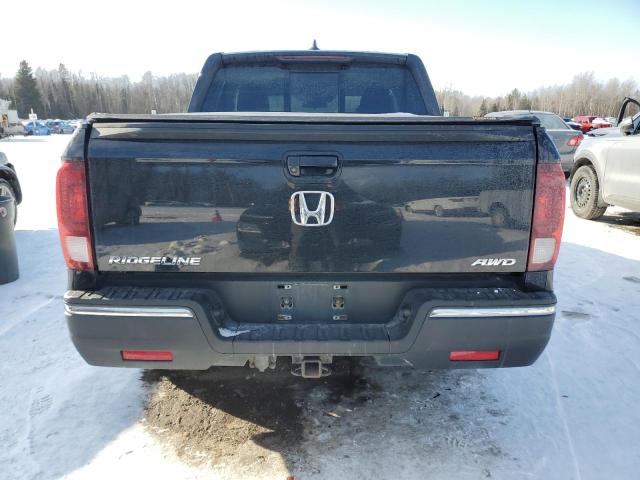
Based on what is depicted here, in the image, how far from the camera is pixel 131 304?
2.09 m

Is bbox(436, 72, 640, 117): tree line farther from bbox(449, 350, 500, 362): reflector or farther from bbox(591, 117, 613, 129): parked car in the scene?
bbox(449, 350, 500, 362): reflector

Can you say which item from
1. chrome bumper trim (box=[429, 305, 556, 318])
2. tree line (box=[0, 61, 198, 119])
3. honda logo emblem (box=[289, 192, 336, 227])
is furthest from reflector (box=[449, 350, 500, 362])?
tree line (box=[0, 61, 198, 119])

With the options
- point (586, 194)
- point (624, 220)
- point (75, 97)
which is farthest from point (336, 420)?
Result: point (75, 97)

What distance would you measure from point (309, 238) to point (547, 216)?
115cm

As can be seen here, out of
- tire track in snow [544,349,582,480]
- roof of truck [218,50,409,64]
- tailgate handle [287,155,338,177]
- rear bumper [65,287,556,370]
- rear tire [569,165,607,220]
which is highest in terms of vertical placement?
roof of truck [218,50,409,64]

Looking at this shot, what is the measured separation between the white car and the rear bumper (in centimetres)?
626

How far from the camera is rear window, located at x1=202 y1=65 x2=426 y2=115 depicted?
3750mm

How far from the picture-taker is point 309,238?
6.99ft

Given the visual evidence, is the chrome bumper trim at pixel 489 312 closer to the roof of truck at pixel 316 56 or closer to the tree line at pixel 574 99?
the roof of truck at pixel 316 56

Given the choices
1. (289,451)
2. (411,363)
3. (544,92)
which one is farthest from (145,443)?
(544,92)

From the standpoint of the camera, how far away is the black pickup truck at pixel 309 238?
6.79ft

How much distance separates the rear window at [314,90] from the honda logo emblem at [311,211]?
1.87 meters

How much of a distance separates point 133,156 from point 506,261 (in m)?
1.84

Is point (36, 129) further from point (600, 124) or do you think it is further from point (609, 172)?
point (609, 172)
